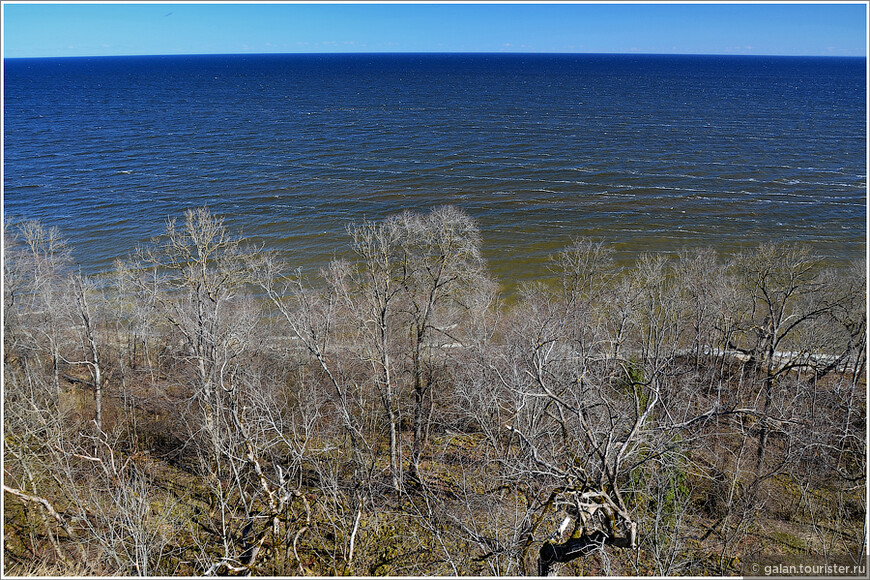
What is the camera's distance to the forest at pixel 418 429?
56.2 ft

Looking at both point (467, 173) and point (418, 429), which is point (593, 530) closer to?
point (418, 429)

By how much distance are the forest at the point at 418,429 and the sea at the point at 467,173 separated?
15228 mm

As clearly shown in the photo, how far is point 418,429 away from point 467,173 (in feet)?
Result: 153

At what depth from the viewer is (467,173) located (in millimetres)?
66062

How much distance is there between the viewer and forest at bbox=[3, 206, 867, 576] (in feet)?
56.2

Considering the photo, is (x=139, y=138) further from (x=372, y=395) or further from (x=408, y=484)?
(x=408, y=484)

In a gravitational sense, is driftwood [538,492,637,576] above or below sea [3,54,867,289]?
below

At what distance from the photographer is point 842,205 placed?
55.2 metres

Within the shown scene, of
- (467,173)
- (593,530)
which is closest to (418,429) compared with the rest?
(593,530)

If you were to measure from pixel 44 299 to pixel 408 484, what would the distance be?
18438 millimetres

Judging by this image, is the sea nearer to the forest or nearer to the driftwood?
the forest

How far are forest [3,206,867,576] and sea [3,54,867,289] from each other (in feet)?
50.0

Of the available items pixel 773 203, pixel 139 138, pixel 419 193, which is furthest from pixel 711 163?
pixel 139 138

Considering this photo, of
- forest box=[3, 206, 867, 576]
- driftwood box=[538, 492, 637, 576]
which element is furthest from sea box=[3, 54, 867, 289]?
driftwood box=[538, 492, 637, 576]
